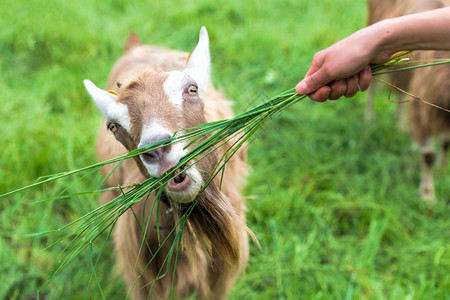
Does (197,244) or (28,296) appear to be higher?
(28,296)

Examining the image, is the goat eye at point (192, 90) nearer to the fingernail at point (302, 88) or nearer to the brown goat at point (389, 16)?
the fingernail at point (302, 88)

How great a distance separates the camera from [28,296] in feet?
10.4

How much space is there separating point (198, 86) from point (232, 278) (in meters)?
1.27

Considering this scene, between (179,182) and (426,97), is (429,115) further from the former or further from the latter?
(179,182)

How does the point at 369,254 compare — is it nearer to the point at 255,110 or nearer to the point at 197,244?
the point at 197,244

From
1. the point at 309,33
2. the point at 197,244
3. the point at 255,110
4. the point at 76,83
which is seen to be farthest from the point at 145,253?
the point at 309,33

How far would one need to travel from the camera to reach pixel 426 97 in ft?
11.2

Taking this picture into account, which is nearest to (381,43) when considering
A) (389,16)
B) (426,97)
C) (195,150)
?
(195,150)

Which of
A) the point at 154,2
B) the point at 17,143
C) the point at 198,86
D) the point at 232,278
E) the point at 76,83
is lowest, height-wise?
the point at 232,278

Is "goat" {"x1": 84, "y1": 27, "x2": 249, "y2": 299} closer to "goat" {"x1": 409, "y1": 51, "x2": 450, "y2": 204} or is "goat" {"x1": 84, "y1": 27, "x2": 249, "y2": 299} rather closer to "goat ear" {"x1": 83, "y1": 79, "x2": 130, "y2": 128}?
"goat ear" {"x1": 83, "y1": 79, "x2": 130, "y2": 128}

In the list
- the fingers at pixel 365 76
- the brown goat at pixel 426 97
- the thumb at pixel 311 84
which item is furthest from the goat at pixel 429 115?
the thumb at pixel 311 84

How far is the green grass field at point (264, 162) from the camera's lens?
3227 millimetres

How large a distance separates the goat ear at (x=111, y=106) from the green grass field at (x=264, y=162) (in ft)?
2.09

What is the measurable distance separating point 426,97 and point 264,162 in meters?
1.60
